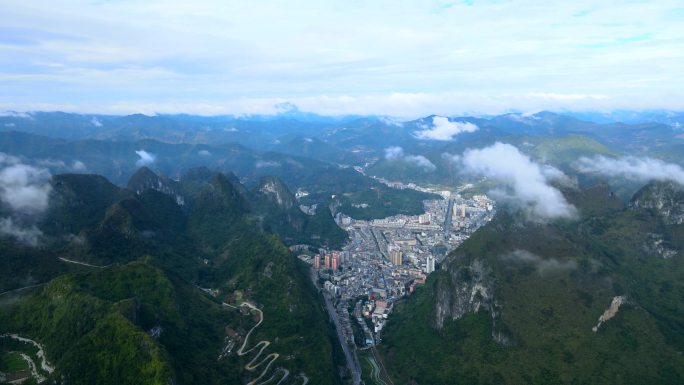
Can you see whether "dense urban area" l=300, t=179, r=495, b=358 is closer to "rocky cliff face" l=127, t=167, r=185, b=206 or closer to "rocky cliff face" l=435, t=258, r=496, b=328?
"rocky cliff face" l=435, t=258, r=496, b=328

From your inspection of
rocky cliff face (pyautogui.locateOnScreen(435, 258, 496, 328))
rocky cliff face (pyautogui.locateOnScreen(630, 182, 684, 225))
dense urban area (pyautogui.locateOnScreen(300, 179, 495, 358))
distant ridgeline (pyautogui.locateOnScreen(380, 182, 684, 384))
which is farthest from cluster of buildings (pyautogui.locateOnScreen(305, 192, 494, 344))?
rocky cliff face (pyautogui.locateOnScreen(630, 182, 684, 225))

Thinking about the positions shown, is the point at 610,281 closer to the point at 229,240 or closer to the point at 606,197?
the point at 606,197

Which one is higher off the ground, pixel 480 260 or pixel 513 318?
pixel 480 260

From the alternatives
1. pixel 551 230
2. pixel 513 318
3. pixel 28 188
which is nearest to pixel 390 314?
pixel 513 318

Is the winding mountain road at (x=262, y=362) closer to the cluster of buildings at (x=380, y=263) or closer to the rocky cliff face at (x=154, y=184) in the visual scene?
the cluster of buildings at (x=380, y=263)

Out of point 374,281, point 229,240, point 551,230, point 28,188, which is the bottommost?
point 374,281

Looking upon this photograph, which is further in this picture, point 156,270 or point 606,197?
point 606,197

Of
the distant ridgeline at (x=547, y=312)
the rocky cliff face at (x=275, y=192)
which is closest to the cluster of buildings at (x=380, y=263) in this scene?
the distant ridgeline at (x=547, y=312)
